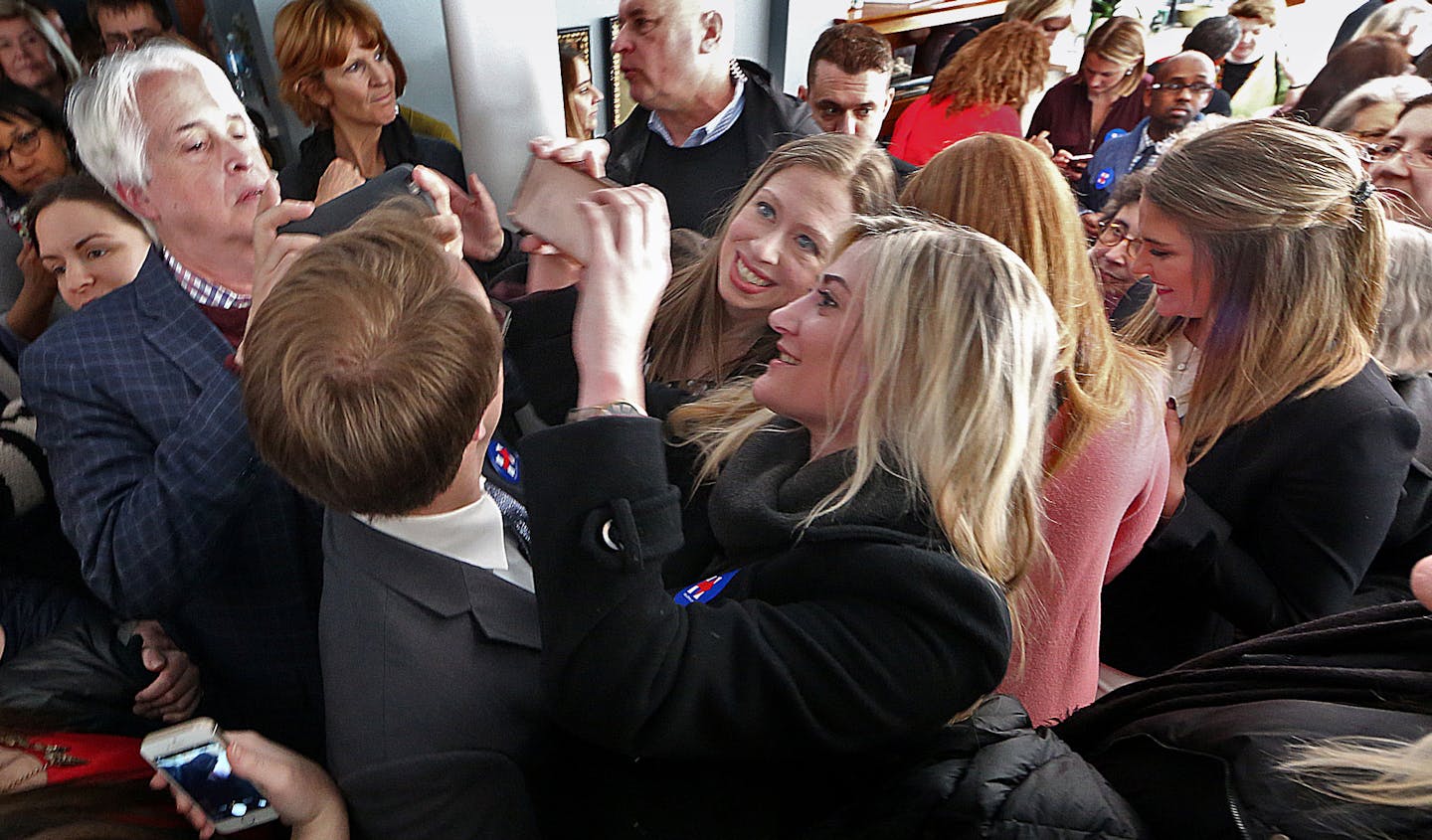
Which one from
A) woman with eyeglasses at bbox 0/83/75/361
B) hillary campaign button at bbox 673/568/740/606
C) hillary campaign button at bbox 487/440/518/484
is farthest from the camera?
woman with eyeglasses at bbox 0/83/75/361

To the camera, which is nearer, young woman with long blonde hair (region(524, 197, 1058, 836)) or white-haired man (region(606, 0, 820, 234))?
young woman with long blonde hair (region(524, 197, 1058, 836))

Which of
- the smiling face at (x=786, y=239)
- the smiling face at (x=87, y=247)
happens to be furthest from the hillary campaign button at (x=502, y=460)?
the smiling face at (x=87, y=247)

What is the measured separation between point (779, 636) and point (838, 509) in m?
0.15

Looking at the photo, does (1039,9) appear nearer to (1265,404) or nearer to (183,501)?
(1265,404)

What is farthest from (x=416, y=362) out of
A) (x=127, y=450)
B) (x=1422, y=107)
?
(x=1422, y=107)

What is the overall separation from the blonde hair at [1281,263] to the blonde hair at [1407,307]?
0.37 ft

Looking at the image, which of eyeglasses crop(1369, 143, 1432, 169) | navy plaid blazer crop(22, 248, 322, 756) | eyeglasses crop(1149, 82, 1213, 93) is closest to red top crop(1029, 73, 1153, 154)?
eyeglasses crop(1149, 82, 1213, 93)

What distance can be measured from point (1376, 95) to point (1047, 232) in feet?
6.68

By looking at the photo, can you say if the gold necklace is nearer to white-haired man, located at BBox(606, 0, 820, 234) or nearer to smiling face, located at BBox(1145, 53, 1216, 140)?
white-haired man, located at BBox(606, 0, 820, 234)

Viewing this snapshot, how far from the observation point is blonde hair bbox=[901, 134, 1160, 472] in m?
1.32

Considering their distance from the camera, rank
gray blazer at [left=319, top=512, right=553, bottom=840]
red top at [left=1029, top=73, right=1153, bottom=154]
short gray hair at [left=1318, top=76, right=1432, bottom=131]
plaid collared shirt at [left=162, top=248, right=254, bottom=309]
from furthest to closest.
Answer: red top at [left=1029, top=73, right=1153, bottom=154] < short gray hair at [left=1318, top=76, right=1432, bottom=131] < plaid collared shirt at [left=162, top=248, right=254, bottom=309] < gray blazer at [left=319, top=512, right=553, bottom=840]

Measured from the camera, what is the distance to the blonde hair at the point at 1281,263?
143cm

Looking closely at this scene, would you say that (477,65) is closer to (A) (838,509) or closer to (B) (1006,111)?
(A) (838,509)

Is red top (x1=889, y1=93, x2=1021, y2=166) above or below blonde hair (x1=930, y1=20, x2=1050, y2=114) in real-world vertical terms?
below
